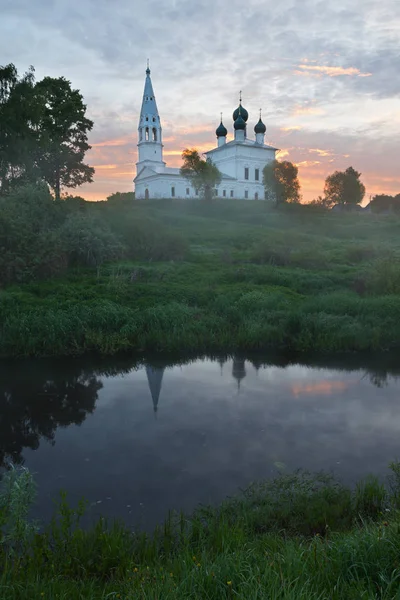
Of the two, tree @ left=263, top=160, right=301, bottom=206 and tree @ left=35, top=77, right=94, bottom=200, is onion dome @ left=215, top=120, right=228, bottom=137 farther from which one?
tree @ left=35, top=77, right=94, bottom=200

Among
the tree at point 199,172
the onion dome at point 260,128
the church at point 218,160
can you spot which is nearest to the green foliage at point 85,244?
the tree at point 199,172

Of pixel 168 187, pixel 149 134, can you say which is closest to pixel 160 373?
pixel 168 187

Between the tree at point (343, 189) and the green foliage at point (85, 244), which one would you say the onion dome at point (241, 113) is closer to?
the tree at point (343, 189)

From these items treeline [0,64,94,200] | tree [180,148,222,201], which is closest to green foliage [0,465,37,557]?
treeline [0,64,94,200]

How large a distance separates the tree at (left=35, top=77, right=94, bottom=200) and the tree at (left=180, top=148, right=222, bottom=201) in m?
20.6

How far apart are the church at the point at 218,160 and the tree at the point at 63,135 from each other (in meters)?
29.1

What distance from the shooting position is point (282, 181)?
2031 inches

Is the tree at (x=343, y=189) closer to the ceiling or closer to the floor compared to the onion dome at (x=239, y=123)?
closer to the floor

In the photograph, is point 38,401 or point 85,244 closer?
point 38,401

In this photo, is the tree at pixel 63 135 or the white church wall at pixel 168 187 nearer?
the tree at pixel 63 135

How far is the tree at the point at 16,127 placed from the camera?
24.2 metres

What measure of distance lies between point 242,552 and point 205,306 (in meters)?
12.0

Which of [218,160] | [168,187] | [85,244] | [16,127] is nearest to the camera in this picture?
[85,244]

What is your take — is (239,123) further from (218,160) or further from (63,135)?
(63,135)
